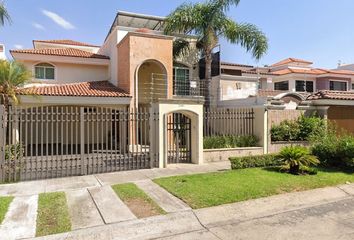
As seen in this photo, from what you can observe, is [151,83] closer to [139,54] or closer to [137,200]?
[139,54]

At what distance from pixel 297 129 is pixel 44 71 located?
1657 centimetres

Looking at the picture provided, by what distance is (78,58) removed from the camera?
2134 cm

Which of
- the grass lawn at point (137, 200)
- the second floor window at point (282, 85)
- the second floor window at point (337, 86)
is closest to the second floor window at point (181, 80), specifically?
the grass lawn at point (137, 200)

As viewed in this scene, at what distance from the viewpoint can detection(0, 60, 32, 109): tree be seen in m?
13.8

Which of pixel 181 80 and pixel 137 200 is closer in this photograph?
pixel 137 200

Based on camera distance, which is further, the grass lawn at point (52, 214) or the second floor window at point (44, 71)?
the second floor window at point (44, 71)

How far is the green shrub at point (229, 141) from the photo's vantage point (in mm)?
14742

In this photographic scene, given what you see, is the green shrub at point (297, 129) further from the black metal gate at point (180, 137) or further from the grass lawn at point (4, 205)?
the grass lawn at point (4, 205)

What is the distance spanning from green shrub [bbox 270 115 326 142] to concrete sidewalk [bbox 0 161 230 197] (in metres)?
4.33

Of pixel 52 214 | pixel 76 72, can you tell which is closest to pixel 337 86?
pixel 76 72

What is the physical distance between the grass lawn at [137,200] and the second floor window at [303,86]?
30.3 m

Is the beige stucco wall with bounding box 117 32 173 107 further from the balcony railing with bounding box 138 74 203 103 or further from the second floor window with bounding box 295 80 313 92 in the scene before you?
the second floor window with bounding box 295 80 313 92

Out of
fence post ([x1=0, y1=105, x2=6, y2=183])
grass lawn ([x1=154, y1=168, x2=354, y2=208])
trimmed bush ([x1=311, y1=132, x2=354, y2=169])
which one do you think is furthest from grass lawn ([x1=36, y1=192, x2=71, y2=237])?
trimmed bush ([x1=311, y1=132, x2=354, y2=169])

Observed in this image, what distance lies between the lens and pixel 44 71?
21.1 metres
